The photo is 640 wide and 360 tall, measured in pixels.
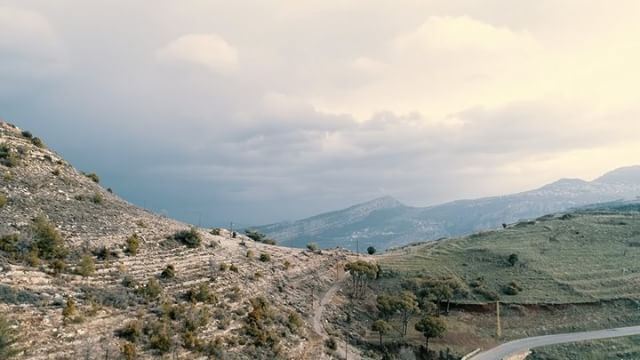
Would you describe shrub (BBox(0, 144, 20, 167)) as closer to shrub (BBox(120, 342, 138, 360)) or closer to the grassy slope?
shrub (BBox(120, 342, 138, 360))

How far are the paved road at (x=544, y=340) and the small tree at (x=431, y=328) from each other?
15.3 feet

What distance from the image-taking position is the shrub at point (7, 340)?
2666cm

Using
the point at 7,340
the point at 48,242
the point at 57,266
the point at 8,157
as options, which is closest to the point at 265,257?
the point at 48,242

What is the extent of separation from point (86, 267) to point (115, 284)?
2.57 m

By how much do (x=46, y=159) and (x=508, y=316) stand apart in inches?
2310

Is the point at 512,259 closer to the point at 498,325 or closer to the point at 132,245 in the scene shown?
the point at 498,325

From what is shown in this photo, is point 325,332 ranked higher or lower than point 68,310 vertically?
lower

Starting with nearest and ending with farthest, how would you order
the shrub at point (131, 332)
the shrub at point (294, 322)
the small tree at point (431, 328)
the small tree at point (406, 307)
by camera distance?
the shrub at point (131, 332) < the shrub at point (294, 322) < the small tree at point (431, 328) < the small tree at point (406, 307)

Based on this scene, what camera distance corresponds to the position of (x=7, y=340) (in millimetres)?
27172

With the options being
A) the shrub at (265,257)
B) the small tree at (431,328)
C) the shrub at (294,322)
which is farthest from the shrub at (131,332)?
the small tree at (431,328)

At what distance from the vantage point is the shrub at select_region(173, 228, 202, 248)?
5212cm

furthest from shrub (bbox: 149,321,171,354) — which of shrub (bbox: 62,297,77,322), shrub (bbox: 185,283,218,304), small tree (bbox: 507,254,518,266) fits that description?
small tree (bbox: 507,254,518,266)

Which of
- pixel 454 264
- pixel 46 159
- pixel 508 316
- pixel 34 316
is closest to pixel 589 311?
pixel 508 316

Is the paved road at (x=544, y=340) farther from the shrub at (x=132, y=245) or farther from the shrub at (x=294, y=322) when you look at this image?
the shrub at (x=132, y=245)
